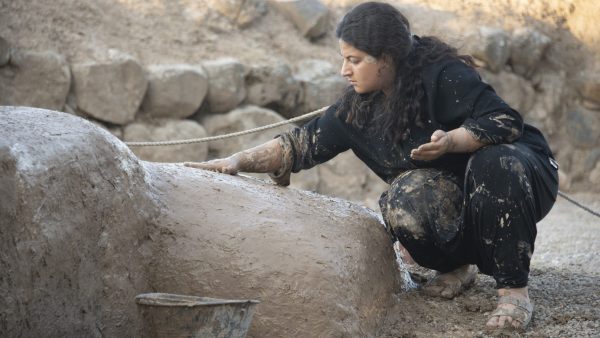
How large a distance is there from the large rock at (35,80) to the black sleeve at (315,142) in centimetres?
258

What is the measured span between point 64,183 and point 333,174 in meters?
4.58

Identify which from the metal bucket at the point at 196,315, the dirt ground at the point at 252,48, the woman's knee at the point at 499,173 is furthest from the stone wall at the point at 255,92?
the metal bucket at the point at 196,315

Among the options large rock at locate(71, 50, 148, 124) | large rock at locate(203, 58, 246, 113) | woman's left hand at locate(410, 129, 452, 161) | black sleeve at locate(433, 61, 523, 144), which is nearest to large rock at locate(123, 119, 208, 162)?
large rock at locate(71, 50, 148, 124)

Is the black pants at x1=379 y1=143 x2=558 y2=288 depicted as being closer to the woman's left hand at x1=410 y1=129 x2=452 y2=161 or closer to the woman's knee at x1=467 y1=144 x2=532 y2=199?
the woman's knee at x1=467 y1=144 x2=532 y2=199

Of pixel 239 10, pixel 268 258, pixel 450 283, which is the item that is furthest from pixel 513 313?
pixel 239 10

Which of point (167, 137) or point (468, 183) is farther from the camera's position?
point (167, 137)

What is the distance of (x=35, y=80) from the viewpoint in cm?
566

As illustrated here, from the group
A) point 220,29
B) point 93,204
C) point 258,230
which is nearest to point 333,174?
point 220,29

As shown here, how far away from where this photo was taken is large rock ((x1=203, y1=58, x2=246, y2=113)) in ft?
21.0

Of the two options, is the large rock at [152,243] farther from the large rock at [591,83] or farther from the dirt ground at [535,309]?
the large rock at [591,83]

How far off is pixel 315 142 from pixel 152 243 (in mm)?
1112

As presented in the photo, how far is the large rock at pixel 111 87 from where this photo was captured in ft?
19.2

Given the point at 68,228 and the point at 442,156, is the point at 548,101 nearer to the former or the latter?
the point at 442,156

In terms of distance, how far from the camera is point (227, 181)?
3.29m
